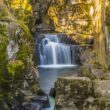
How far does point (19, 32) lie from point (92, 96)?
6.61 m

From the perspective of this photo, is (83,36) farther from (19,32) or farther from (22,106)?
(22,106)

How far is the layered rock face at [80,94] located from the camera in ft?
13.5

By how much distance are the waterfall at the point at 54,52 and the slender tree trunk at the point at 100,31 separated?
466 inches

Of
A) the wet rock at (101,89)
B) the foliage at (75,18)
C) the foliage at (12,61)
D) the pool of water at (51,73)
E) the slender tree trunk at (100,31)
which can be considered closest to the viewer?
the wet rock at (101,89)

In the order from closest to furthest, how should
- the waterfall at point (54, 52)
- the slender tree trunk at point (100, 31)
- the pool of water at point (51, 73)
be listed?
the slender tree trunk at point (100, 31) < the pool of water at point (51, 73) < the waterfall at point (54, 52)

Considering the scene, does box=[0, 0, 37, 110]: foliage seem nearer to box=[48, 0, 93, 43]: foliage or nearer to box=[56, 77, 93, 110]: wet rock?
box=[56, 77, 93, 110]: wet rock

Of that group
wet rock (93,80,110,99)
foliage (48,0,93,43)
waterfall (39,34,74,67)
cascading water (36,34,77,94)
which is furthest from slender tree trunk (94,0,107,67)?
waterfall (39,34,74,67)

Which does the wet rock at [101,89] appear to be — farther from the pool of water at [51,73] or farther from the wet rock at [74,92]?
the pool of water at [51,73]

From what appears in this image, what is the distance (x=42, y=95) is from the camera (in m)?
10.9

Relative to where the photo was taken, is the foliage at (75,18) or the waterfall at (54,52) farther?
the waterfall at (54,52)

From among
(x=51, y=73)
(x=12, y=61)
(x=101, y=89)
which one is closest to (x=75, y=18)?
(x=51, y=73)

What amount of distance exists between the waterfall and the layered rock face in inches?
621

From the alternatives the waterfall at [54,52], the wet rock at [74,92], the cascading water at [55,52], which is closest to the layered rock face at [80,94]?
the wet rock at [74,92]

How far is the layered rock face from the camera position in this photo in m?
4.10
